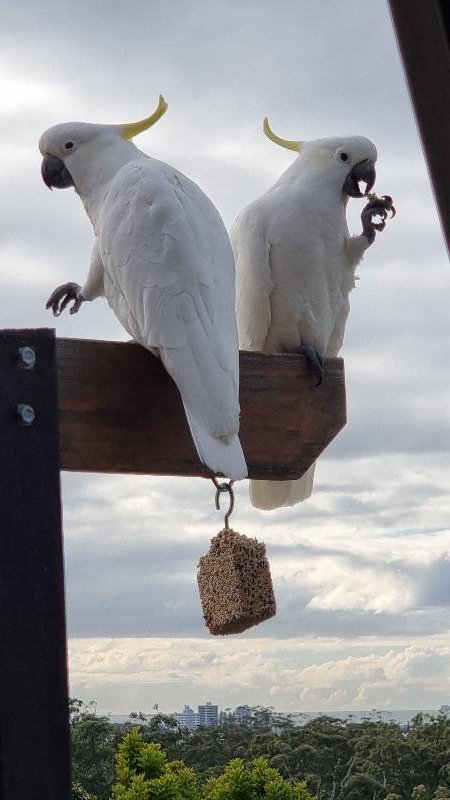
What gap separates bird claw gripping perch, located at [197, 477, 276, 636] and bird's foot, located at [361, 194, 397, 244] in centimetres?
89

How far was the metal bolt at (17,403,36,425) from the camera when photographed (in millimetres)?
1141

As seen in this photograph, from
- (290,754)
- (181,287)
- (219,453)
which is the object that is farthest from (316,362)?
(290,754)

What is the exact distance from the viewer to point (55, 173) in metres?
1.92

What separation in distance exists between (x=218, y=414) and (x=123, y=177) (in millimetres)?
541

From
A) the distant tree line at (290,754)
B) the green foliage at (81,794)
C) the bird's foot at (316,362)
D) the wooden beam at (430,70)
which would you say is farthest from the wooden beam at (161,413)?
the green foliage at (81,794)

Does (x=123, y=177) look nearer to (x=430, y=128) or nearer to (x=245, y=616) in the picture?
(x=430, y=128)

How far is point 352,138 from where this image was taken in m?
2.22

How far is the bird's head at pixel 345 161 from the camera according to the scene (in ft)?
7.16

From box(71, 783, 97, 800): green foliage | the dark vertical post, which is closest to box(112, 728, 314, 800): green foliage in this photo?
box(71, 783, 97, 800): green foliage

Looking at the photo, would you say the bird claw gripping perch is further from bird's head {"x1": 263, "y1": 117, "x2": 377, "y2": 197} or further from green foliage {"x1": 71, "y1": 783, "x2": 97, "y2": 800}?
green foliage {"x1": 71, "y1": 783, "x2": 97, "y2": 800}

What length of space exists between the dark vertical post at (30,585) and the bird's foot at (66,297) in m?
0.64

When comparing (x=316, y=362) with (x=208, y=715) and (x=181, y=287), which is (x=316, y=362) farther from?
(x=208, y=715)

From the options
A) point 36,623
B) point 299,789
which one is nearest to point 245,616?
point 36,623

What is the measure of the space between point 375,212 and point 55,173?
0.68 meters
